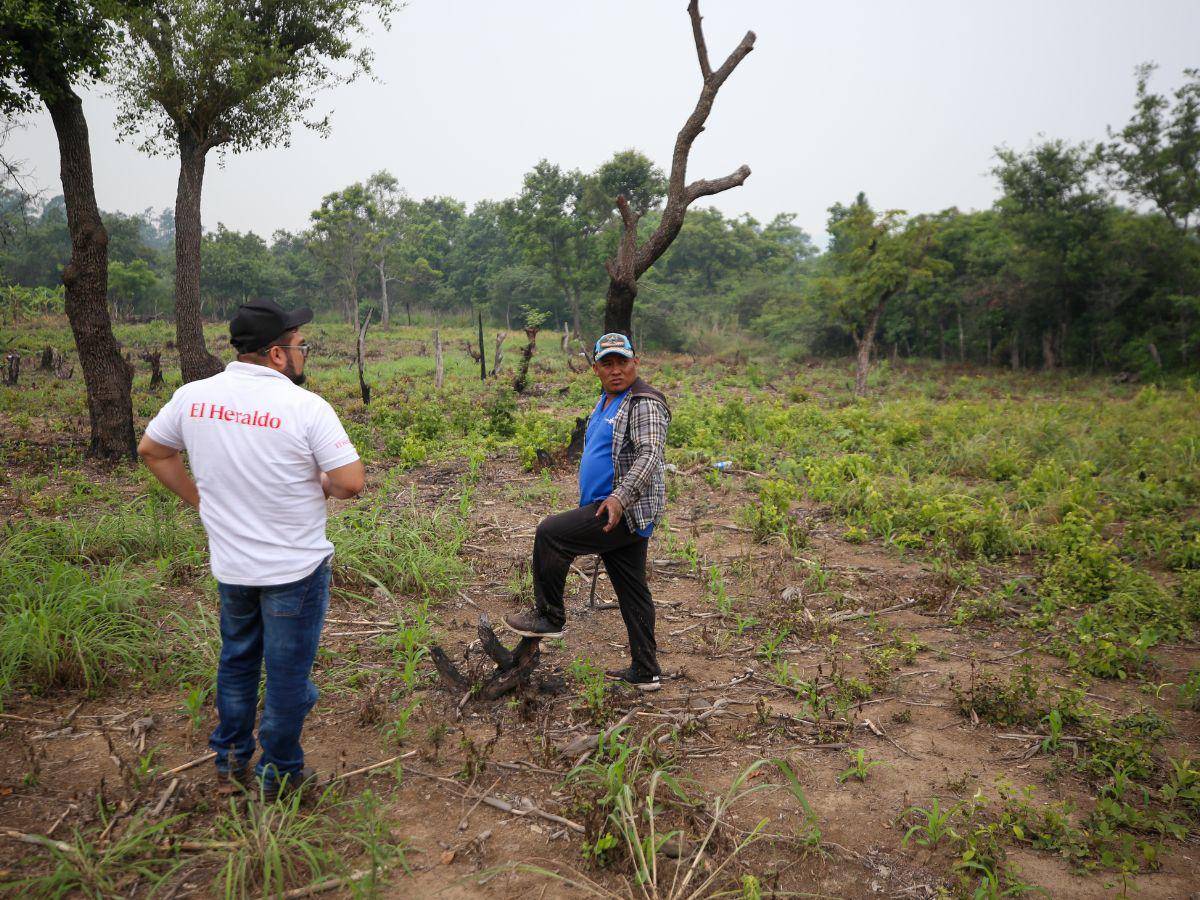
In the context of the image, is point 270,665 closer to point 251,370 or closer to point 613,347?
point 251,370

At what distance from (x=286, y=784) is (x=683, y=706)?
6.53 feet

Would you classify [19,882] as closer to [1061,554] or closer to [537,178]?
[1061,554]

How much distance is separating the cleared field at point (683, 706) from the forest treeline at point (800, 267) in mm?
9500

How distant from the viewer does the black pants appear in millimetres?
3592

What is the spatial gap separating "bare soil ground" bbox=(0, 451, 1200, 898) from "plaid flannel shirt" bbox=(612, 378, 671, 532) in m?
1.08

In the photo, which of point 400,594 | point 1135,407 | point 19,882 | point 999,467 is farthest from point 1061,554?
point 1135,407

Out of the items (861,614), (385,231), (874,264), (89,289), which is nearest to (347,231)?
(385,231)

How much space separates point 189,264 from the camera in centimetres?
1234

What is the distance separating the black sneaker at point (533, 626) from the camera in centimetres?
368

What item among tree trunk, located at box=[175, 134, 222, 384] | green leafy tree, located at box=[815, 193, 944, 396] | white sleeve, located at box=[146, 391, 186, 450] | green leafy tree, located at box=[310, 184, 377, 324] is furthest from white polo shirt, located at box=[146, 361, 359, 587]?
green leafy tree, located at box=[310, 184, 377, 324]

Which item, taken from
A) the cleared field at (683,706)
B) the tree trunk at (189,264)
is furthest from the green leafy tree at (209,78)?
the cleared field at (683,706)

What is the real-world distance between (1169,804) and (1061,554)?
3.34 metres

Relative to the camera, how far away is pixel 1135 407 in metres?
15.0

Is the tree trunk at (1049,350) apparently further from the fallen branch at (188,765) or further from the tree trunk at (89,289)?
the fallen branch at (188,765)
